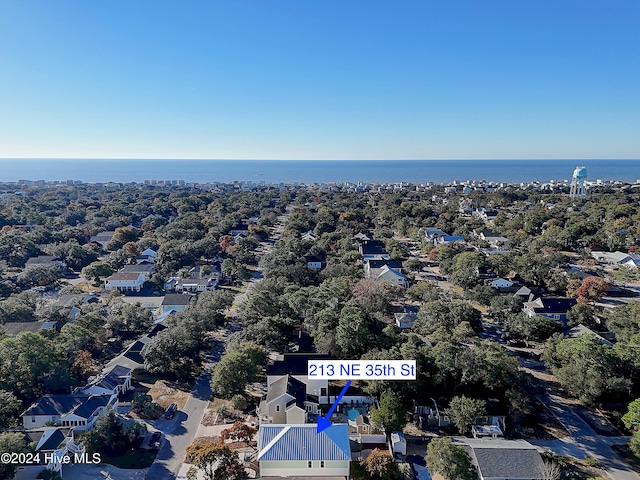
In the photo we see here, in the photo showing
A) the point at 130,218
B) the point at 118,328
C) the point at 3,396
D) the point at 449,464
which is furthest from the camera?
the point at 130,218

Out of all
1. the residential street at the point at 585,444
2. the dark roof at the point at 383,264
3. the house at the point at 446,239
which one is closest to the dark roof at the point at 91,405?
the residential street at the point at 585,444

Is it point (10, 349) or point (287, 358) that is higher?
point (10, 349)

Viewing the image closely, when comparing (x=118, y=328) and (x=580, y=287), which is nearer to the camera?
(x=118, y=328)

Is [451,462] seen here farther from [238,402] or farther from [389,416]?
[238,402]

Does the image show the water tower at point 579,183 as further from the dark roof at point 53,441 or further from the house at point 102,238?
the dark roof at point 53,441

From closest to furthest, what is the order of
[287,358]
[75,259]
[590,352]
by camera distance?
1. [590,352]
2. [287,358]
3. [75,259]

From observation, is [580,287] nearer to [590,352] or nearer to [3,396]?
[590,352]

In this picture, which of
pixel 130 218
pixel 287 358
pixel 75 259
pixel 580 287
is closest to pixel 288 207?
pixel 130 218
